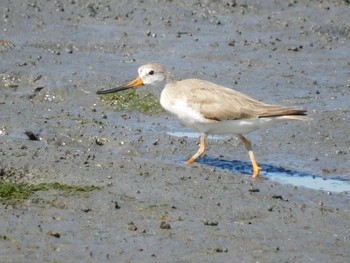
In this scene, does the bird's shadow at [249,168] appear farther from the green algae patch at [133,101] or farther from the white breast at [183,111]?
the green algae patch at [133,101]

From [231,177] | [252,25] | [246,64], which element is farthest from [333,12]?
[231,177]

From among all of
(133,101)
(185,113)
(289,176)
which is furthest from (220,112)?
(133,101)

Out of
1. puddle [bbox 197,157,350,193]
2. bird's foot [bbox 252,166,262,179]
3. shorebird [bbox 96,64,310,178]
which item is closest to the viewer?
puddle [bbox 197,157,350,193]

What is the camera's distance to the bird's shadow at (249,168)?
Result: 11117 millimetres

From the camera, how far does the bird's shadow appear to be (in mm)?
11117

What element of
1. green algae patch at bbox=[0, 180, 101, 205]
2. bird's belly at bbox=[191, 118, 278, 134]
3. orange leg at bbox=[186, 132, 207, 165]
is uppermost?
bird's belly at bbox=[191, 118, 278, 134]

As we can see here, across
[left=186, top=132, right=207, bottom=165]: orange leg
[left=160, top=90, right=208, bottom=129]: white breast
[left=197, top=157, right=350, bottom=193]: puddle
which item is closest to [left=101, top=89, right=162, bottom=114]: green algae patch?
[left=160, top=90, right=208, bottom=129]: white breast

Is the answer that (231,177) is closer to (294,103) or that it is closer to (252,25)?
(294,103)

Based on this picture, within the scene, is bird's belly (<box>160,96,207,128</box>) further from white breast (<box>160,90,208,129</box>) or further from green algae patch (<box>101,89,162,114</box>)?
green algae patch (<box>101,89,162,114</box>)

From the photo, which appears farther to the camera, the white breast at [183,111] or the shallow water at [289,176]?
the white breast at [183,111]

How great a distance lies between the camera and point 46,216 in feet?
28.7

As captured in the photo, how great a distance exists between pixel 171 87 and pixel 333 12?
21.1 ft

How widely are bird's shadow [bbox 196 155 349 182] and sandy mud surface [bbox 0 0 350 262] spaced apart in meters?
0.02

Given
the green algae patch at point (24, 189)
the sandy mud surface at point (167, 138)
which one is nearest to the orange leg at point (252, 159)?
the sandy mud surface at point (167, 138)
